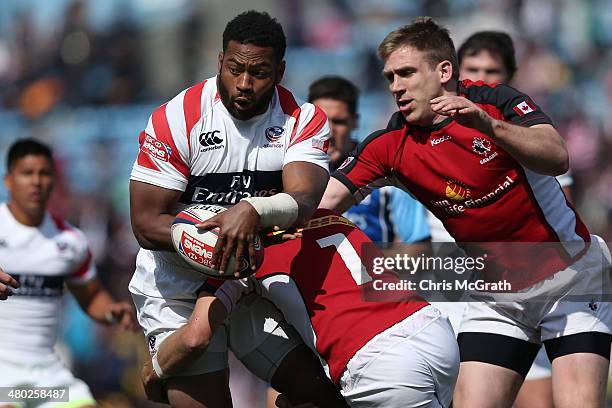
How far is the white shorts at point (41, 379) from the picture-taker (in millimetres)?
6609

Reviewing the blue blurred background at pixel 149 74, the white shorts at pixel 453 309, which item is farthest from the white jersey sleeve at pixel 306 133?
the blue blurred background at pixel 149 74

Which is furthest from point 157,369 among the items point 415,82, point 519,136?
point 519,136

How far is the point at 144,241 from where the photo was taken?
4172 millimetres

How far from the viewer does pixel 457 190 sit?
15.2ft

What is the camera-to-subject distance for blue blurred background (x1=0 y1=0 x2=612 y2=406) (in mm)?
10312

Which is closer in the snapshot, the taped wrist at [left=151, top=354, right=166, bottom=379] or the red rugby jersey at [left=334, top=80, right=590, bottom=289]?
the taped wrist at [left=151, top=354, right=166, bottom=379]

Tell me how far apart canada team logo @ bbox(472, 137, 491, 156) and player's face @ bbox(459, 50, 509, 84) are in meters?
1.65

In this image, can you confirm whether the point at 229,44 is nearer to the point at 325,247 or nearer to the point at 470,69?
the point at 325,247

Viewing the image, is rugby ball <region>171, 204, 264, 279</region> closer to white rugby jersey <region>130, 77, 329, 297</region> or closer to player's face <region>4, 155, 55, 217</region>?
white rugby jersey <region>130, 77, 329, 297</region>

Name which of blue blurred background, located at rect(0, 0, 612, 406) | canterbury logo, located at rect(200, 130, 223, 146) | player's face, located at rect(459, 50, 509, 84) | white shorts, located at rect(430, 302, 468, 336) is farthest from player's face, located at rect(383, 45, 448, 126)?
blue blurred background, located at rect(0, 0, 612, 406)

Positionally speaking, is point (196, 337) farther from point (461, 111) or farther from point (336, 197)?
point (461, 111)

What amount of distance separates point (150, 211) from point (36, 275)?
317 centimetres

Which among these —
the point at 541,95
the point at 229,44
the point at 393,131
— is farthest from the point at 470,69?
the point at 541,95

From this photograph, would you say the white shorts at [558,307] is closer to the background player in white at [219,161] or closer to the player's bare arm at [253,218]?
the background player in white at [219,161]
